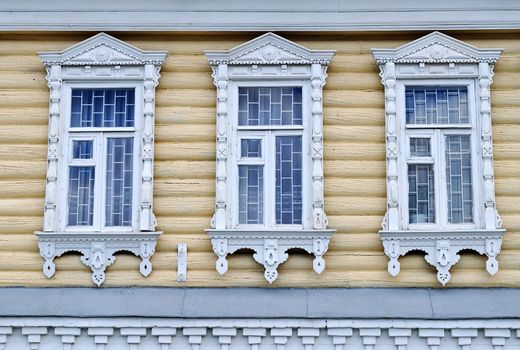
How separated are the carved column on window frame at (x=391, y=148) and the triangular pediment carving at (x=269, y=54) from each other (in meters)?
0.66

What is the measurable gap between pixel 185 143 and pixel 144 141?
44 centimetres

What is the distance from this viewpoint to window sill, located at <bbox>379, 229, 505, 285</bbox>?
8.48 meters

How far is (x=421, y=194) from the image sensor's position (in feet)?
28.8

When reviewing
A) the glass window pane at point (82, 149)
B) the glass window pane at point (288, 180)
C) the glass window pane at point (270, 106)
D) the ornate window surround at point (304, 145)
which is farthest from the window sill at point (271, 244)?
the glass window pane at point (82, 149)

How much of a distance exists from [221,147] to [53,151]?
1803 mm

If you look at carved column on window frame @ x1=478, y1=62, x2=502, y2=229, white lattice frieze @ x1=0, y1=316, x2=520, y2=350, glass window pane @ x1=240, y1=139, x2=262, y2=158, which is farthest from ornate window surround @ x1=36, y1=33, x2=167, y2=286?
carved column on window frame @ x1=478, y1=62, x2=502, y2=229

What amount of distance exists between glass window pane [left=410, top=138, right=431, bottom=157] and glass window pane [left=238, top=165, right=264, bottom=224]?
1.63 metres

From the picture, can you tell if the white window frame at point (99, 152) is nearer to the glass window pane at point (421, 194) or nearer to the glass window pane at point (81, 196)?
the glass window pane at point (81, 196)

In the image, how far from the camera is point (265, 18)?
29.5 ft

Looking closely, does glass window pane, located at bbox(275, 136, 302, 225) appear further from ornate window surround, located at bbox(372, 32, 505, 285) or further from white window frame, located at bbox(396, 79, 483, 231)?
white window frame, located at bbox(396, 79, 483, 231)

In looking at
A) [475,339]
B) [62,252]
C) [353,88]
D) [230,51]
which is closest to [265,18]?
[230,51]

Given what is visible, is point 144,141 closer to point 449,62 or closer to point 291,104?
point 291,104

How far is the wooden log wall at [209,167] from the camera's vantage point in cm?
859

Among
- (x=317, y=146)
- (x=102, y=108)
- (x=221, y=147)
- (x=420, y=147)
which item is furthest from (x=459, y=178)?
(x=102, y=108)
